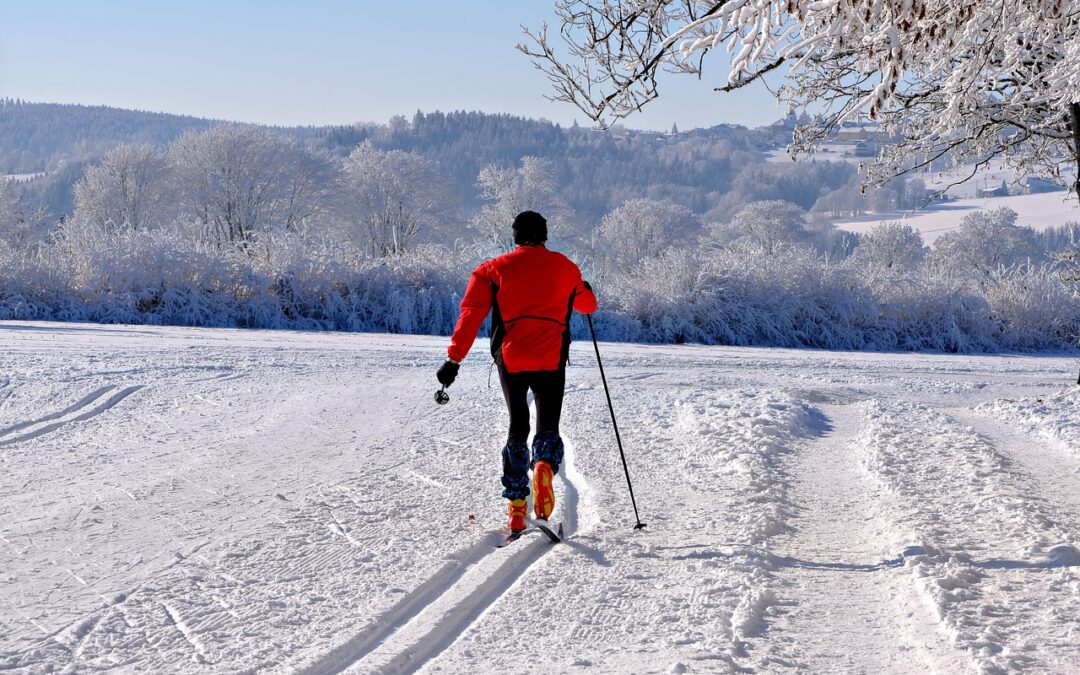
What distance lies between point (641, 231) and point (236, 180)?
25.3 m

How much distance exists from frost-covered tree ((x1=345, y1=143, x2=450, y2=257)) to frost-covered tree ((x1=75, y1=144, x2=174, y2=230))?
33.2ft

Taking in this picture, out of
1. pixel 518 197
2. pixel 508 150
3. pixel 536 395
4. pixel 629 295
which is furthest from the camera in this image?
pixel 508 150

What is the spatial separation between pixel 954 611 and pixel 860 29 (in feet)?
9.04

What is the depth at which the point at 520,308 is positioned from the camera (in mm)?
5168

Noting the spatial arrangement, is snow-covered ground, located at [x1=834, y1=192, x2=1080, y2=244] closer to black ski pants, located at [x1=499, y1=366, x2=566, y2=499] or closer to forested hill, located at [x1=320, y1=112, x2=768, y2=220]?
forested hill, located at [x1=320, y1=112, x2=768, y2=220]

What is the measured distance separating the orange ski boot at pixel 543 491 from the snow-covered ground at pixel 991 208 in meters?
69.5

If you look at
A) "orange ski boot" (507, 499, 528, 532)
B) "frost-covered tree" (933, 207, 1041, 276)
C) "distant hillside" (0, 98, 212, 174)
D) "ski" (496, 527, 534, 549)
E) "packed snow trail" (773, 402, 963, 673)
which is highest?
"distant hillside" (0, 98, 212, 174)

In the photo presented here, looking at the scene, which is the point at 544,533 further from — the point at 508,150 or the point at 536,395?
the point at 508,150

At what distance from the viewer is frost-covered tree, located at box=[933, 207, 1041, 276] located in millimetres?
56875

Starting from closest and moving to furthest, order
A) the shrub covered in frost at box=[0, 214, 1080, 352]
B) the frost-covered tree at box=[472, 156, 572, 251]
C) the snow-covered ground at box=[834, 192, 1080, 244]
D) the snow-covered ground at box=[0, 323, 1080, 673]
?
1. the snow-covered ground at box=[0, 323, 1080, 673]
2. the shrub covered in frost at box=[0, 214, 1080, 352]
3. the frost-covered tree at box=[472, 156, 572, 251]
4. the snow-covered ground at box=[834, 192, 1080, 244]

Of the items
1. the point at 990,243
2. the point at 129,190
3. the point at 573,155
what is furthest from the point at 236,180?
the point at 573,155

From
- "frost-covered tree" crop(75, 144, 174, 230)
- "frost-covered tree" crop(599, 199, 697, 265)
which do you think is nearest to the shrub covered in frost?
"frost-covered tree" crop(75, 144, 174, 230)

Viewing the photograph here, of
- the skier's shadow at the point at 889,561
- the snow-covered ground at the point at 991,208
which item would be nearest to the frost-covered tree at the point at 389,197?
the snow-covered ground at the point at 991,208

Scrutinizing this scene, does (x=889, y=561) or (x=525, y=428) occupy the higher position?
(x=525, y=428)
